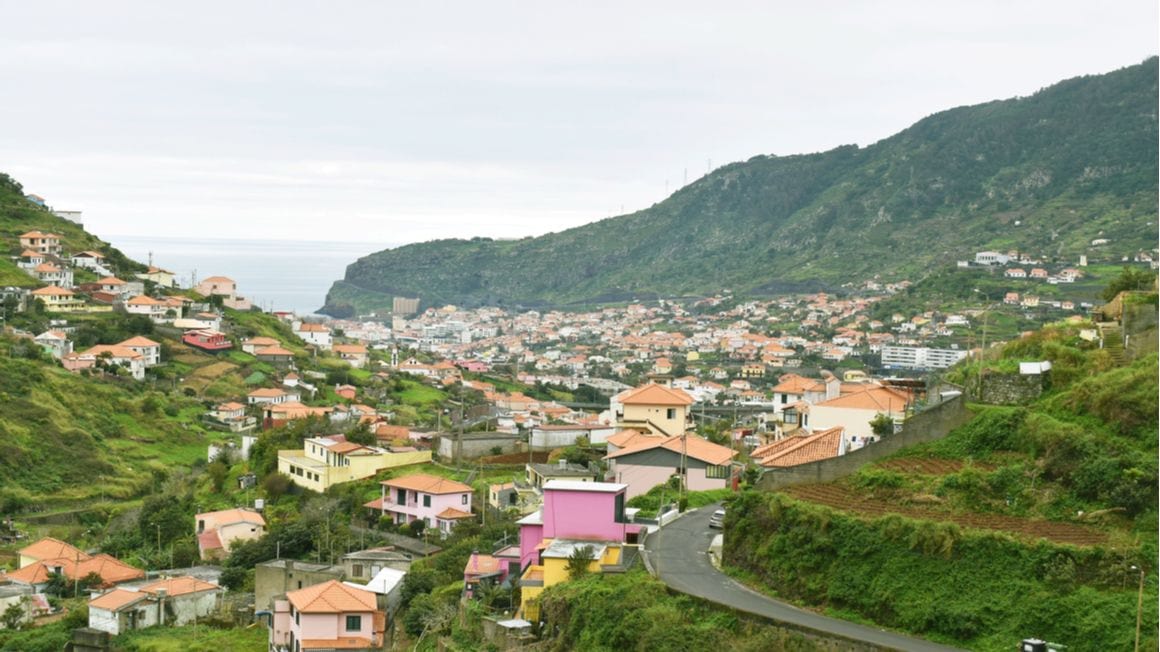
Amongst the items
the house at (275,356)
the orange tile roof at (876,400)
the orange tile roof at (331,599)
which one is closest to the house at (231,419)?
the house at (275,356)

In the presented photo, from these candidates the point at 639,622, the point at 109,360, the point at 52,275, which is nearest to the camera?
the point at 639,622

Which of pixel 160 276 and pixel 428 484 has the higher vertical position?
pixel 160 276

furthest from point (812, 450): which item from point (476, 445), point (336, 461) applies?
point (336, 461)

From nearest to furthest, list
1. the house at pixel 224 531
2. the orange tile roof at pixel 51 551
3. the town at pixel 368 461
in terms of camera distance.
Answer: the town at pixel 368 461 → the house at pixel 224 531 → the orange tile roof at pixel 51 551

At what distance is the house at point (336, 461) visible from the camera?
1282 inches

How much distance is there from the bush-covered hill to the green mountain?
8345cm

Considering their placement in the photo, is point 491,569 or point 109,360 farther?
point 109,360

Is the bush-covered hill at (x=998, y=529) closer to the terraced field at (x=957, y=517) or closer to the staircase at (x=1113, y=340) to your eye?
the terraced field at (x=957, y=517)

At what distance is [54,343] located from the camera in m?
56.9

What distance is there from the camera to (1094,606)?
13.3m

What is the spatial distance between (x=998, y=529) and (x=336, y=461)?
21.1 meters

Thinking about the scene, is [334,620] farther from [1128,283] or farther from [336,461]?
[1128,283]

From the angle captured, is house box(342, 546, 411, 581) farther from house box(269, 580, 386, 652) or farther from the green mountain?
the green mountain

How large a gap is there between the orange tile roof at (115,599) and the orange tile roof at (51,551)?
5.66m
